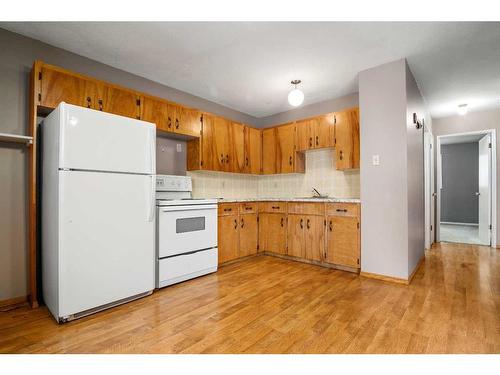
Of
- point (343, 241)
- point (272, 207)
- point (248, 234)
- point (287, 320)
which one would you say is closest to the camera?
point (287, 320)

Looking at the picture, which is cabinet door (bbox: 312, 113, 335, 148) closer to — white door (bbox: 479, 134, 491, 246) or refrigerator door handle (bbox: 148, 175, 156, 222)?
refrigerator door handle (bbox: 148, 175, 156, 222)

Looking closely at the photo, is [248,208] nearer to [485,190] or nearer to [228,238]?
[228,238]

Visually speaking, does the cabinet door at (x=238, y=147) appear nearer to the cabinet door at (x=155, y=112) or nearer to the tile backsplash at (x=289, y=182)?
the tile backsplash at (x=289, y=182)

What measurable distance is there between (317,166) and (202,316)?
3.02m

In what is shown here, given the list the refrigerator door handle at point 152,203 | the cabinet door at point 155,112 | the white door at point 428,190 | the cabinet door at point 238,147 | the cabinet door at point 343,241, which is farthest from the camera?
the white door at point 428,190

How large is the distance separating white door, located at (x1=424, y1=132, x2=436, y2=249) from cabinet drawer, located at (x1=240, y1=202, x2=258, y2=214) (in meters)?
2.87

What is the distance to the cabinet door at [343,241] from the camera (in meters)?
3.12

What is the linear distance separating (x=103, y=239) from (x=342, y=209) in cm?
267

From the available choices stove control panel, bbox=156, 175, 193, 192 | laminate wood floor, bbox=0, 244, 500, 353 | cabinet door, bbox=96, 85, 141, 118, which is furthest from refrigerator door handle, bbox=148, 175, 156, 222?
cabinet door, bbox=96, 85, 141, 118

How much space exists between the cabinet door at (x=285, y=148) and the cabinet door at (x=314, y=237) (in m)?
1.04

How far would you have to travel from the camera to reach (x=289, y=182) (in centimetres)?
459

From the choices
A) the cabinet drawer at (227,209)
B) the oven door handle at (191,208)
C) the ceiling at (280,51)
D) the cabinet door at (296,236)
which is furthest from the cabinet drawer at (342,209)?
the ceiling at (280,51)

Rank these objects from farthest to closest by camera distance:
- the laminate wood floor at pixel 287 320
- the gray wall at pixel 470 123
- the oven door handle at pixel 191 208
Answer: the gray wall at pixel 470 123
the oven door handle at pixel 191 208
the laminate wood floor at pixel 287 320

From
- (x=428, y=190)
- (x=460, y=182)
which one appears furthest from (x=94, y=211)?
(x=460, y=182)
